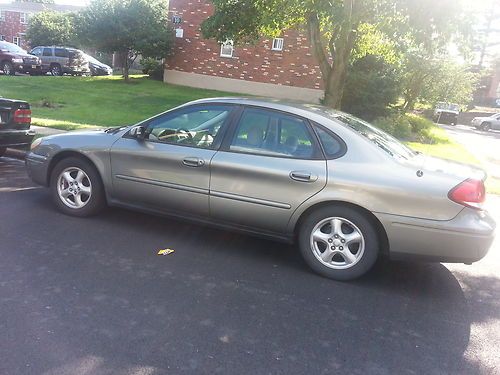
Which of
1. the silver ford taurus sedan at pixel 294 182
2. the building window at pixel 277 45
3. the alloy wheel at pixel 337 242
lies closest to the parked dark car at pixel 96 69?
the building window at pixel 277 45

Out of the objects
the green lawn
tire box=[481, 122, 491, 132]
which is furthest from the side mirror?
tire box=[481, 122, 491, 132]

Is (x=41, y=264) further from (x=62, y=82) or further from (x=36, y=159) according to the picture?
(x=62, y=82)

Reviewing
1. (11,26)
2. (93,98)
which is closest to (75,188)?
(93,98)

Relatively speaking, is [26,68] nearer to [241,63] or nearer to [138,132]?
[241,63]

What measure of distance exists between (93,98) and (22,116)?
10941mm

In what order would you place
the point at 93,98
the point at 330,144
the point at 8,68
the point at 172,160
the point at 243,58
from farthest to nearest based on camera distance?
1. the point at 8,68
2. the point at 243,58
3. the point at 93,98
4. the point at 172,160
5. the point at 330,144

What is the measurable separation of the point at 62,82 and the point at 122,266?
2068 centimetres

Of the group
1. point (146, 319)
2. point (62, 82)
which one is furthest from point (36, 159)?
point (62, 82)

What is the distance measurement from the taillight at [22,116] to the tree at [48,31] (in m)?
40.5

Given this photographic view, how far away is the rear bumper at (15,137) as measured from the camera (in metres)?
7.33

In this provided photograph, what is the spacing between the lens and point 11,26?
57.8m

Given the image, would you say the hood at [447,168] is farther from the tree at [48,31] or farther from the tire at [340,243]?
the tree at [48,31]

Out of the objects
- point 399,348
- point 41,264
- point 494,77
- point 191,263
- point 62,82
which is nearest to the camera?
point 399,348

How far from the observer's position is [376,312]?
3.79 meters
